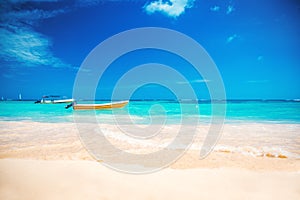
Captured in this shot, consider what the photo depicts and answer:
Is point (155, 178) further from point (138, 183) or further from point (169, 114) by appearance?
point (169, 114)

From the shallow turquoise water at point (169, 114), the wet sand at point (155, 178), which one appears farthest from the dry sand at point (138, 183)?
the shallow turquoise water at point (169, 114)

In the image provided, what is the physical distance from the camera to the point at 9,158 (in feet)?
14.6

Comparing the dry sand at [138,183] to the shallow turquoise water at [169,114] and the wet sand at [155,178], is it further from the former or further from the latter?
the shallow turquoise water at [169,114]

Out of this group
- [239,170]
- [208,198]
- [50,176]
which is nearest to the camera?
[208,198]

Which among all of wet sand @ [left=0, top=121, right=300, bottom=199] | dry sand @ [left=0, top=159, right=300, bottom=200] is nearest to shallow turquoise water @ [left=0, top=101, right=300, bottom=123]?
wet sand @ [left=0, top=121, right=300, bottom=199]

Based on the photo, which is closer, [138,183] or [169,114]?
[138,183]

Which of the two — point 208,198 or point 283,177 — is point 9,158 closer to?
point 208,198

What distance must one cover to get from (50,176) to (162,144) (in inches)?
150

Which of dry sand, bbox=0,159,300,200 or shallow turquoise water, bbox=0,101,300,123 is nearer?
dry sand, bbox=0,159,300,200

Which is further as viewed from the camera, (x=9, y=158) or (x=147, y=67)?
(x=147, y=67)

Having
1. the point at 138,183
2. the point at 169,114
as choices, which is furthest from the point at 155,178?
the point at 169,114

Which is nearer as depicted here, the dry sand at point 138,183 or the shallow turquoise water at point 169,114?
the dry sand at point 138,183

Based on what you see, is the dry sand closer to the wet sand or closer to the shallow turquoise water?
the wet sand

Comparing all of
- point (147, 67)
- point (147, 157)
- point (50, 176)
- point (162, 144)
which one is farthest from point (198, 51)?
point (50, 176)
